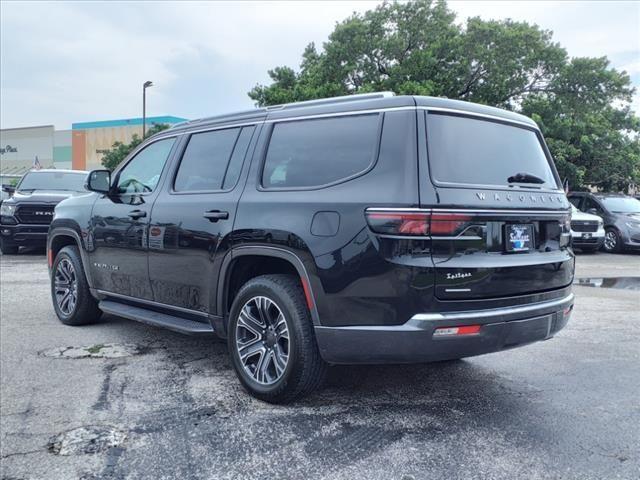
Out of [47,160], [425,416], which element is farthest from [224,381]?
[47,160]

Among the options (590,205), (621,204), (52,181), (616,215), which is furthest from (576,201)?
(52,181)

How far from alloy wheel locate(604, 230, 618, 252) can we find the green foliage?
7002 millimetres

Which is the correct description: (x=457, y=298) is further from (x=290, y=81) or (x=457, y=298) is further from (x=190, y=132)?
(x=290, y=81)

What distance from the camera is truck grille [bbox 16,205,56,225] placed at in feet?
38.2

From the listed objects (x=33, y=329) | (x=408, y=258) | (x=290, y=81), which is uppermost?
(x=290, y=81)

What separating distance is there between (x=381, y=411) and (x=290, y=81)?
2383 cm

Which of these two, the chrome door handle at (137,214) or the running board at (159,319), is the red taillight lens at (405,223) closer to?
the running board at (159,319)

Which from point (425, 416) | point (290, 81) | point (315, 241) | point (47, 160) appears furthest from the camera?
point (47, 160)

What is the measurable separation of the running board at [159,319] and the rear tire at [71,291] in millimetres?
465

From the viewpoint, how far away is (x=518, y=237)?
3.40 meters

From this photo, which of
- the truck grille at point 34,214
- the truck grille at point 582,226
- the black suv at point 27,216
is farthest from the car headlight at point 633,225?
the truck grille at point 34,214

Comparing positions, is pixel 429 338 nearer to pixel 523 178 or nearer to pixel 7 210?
pixel 523 178

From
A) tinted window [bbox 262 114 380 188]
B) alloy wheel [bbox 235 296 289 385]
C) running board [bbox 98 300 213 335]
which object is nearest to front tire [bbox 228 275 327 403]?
alloy wheel [bbox 235 296 289 385]

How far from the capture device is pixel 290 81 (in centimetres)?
2591
